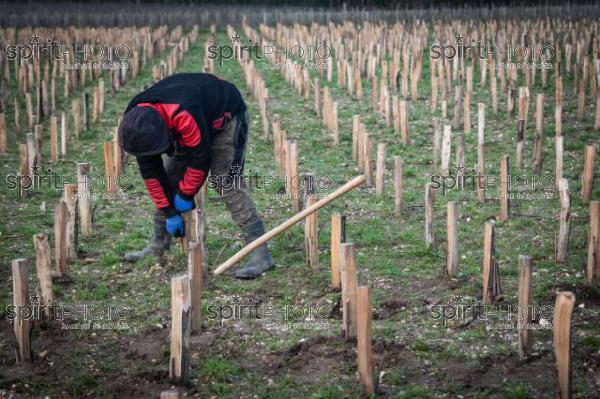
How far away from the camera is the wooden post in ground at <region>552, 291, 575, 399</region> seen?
398cm

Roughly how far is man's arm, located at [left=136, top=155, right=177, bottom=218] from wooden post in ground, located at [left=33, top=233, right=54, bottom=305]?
0.92 metres

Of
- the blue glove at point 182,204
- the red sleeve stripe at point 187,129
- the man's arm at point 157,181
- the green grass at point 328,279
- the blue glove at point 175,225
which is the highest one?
the red sleeve stripe at point 187,129

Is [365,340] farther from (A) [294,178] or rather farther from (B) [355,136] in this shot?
(B) [355,136]

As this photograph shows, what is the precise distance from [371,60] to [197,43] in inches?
376

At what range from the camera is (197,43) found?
75.4ft

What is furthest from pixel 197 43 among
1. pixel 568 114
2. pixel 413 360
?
pixel 413 360

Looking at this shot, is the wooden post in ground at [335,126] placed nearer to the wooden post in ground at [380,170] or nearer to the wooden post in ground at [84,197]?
the wooden post in ground at [380,170]

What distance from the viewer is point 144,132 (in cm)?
546

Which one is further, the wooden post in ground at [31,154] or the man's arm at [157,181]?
the wooden post in ground at [31,154]

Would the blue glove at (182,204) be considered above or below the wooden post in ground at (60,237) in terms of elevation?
above

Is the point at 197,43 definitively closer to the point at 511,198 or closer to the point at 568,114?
the point at 568,114

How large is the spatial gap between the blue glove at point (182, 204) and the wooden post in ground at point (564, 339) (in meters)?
2.90

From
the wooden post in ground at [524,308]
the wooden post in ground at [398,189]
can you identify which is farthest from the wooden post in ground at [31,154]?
the wooden post in ground at [524,308]

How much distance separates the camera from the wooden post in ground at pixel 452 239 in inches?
228
